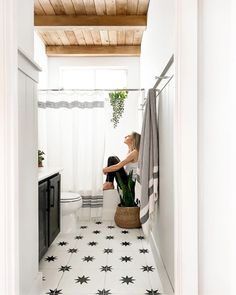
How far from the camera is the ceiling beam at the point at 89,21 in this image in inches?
149

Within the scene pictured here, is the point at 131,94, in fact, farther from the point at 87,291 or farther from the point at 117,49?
the point at 87,291

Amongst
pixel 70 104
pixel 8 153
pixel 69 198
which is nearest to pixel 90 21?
pixel 70 104

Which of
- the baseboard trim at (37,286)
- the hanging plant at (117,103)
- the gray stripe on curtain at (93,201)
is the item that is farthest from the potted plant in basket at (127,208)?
the baseboard trim at (37,286)

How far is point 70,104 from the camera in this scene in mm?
3959

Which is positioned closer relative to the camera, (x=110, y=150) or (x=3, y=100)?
(x=3, y=100)

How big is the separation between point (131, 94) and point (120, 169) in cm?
124

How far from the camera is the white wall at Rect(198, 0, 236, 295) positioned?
1.00m

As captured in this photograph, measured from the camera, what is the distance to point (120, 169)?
383cm

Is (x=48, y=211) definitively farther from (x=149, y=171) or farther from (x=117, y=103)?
(x=117, y=103)

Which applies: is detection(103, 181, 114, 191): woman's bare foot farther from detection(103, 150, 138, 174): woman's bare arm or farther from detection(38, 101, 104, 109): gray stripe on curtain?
detection(38, 101, 104, 109): gray stripe on curtain

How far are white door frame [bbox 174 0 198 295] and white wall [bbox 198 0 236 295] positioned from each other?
0.09 feet

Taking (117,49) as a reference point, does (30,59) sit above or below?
below

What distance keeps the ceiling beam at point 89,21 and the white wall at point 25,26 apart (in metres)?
1.94

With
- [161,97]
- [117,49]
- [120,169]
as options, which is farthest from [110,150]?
[161,97]
